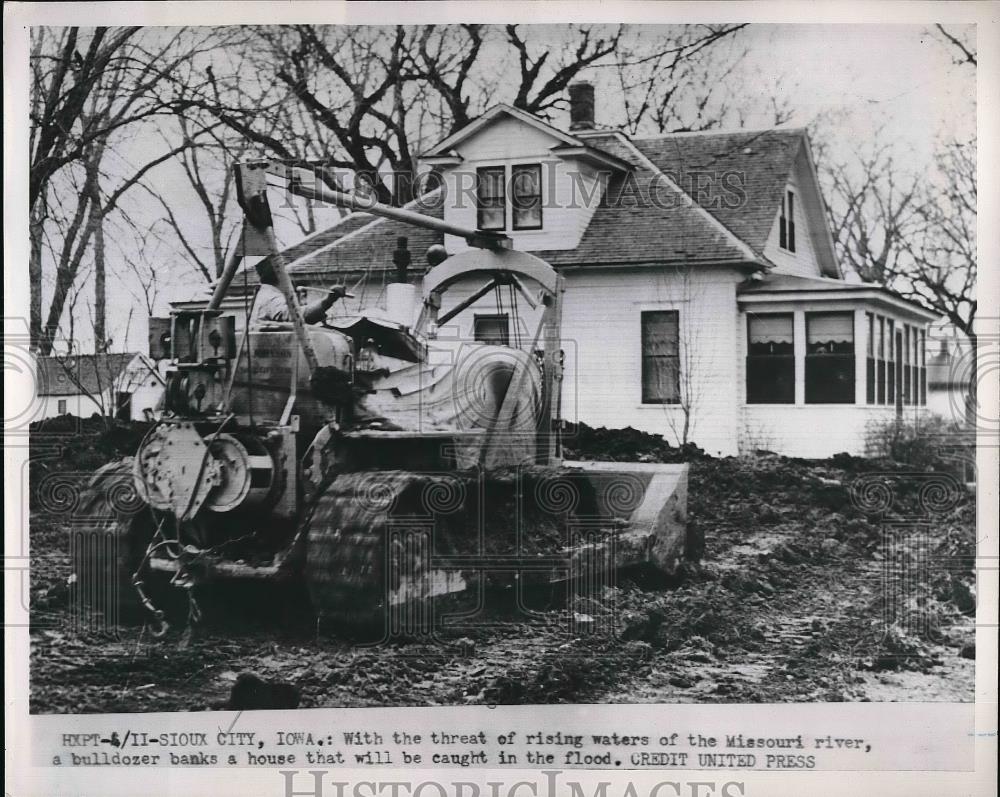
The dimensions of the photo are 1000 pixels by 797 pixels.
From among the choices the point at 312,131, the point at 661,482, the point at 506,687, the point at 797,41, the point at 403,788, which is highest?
the point at 797,41

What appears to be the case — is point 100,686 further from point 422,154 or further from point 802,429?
point 802,429

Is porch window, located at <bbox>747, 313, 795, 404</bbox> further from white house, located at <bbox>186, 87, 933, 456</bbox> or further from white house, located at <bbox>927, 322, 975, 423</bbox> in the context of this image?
white house, located at <bbox>927, 322, 975, 423</bbox>

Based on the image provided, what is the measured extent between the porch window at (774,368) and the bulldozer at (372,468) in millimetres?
828

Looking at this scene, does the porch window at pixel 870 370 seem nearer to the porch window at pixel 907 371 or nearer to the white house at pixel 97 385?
the porch window at pixel 907 371

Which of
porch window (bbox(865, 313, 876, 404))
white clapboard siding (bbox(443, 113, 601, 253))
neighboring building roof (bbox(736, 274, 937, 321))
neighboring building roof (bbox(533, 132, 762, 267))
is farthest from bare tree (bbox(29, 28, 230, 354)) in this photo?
porch window (bbox(865, 313, 876, 404))

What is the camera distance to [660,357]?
7535 mm

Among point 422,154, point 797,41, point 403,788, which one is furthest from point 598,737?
point 797,41

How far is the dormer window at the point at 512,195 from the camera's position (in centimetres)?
747

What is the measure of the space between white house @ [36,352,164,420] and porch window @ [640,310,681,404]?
308 centimetres

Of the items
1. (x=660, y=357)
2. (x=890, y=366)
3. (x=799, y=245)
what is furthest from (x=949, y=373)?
(x=660, y=357)

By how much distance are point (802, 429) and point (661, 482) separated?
100 centimetres

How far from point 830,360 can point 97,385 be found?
15.4 ft

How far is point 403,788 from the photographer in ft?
23.4

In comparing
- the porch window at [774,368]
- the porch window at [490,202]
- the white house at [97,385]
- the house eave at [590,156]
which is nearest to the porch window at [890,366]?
the porch window at [774,368]
